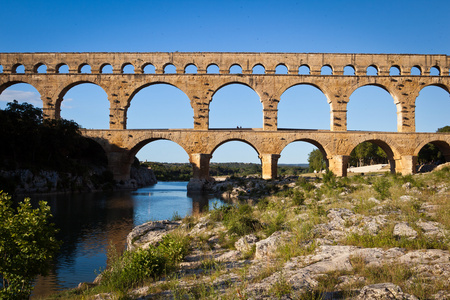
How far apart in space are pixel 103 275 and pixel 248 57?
23234 millimetres

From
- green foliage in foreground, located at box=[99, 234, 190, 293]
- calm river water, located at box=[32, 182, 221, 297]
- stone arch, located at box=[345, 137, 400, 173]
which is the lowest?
calm river water, located at box=[32, 182, 221, 297]

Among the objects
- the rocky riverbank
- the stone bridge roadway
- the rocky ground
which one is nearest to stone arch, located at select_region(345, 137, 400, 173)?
the stone bridge roadway

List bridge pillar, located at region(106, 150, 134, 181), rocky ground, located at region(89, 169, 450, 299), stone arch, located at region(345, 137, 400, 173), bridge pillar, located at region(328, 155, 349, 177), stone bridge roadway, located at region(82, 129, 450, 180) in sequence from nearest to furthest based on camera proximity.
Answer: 1. rocky ground, located at region(89, 169, 450, 299)
2. bridge pillar, located at region(328, 155, 349, 177)
3. stone bridge roadway, located at region(82, 129, 450, 180)
4. stone arch, located at region(345, 137, 400, 173)
5. bridge pillar, located at region(106, 150, 134, 181)

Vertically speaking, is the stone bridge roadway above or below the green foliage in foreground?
above

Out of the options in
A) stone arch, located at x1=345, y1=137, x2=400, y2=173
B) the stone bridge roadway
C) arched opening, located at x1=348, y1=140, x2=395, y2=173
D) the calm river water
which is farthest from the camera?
arched opening, located at x1=348, y1=140, x2=395, y2=173

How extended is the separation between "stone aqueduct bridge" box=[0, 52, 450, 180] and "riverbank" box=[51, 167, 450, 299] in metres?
16.5

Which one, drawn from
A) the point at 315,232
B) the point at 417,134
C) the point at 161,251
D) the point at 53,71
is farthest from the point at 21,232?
the point at 417,134

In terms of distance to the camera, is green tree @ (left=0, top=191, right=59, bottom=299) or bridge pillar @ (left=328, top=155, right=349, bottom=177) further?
bridge pillar @ (left=328, top=155, right=349, bottom=177)

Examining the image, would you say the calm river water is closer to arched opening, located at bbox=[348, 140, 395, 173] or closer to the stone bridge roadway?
the stone bridge roadway

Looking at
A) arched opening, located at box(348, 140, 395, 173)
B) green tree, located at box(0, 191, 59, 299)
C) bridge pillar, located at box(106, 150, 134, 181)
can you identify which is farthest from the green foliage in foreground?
arched opening, located at box(348, 140, 395, 173)

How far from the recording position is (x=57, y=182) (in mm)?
23297

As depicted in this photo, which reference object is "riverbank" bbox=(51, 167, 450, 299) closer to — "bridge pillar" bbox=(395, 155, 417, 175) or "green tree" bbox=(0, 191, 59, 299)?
"green tree" bbox=(0, 191, 59, 299)

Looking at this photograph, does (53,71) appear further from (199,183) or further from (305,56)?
(305,56)

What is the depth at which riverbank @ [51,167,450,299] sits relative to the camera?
136 inches
